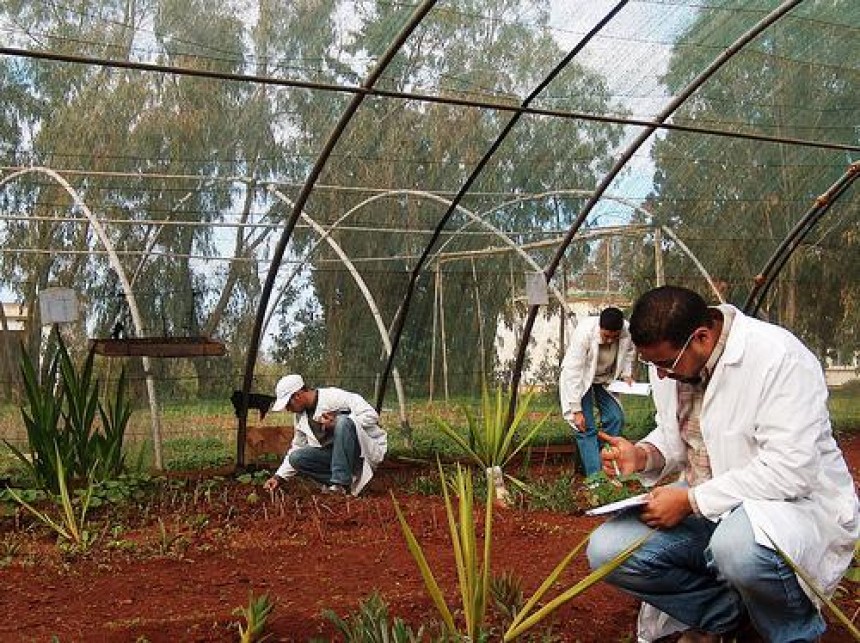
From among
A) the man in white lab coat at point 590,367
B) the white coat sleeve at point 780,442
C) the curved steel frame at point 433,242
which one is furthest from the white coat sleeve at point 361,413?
the white coat sleeve at point 780,442

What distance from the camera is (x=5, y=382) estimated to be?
7109 mm

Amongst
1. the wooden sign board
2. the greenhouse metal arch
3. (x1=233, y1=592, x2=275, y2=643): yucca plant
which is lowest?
(x1=233, y1=592, x2=275, y2=643): yucca plant

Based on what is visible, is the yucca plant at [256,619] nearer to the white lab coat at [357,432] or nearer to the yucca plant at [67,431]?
the yucca plant at [67,431]

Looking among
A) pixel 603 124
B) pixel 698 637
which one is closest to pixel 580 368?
pixel 603 124

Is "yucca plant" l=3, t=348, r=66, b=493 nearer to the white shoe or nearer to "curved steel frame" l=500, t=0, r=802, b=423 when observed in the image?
"curved steel frame" l=500, t=0, r=802, b=423

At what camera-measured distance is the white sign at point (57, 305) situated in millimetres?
5824

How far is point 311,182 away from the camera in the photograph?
578 centimetres

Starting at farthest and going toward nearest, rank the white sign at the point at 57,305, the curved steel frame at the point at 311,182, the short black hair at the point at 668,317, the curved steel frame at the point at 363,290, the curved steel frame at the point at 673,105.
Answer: the curved steel frame at the point at 363,290 < the white sign at the point at 57,305 < the curved steel frame at the point at 673,105 < the curved steel frame at the point at 311,182 < the short black hair at the point at 668,317

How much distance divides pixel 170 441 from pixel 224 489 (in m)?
1.21

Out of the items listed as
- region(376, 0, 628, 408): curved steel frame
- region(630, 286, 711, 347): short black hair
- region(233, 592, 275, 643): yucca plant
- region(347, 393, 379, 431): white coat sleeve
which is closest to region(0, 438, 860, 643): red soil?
region(233, 592, 275, 643): yucca plant

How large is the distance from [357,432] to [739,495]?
3.92 metres

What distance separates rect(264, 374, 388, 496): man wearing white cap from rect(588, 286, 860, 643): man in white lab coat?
11.6ft

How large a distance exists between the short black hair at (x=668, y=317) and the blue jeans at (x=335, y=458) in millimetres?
3788

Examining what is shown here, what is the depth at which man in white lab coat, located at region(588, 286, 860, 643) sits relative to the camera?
2568mm
